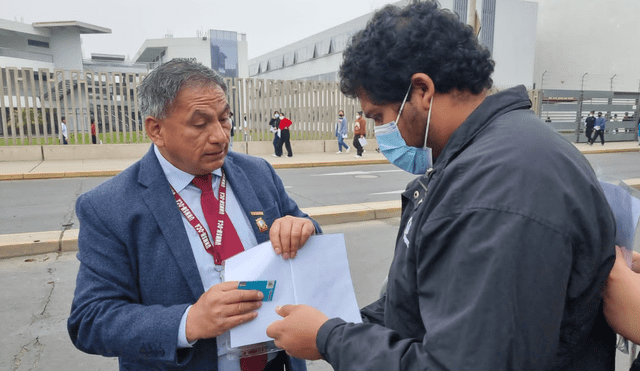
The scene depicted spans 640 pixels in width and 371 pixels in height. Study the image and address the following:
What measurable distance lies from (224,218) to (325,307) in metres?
0.56

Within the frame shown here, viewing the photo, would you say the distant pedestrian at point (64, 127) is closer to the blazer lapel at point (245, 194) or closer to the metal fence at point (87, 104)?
the metal fence at point (87, 104)

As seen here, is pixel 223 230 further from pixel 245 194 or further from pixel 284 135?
pixel 284 135

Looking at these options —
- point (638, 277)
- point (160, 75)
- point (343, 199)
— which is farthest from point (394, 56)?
point (343, 199)

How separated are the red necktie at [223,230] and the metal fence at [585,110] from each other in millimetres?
24350

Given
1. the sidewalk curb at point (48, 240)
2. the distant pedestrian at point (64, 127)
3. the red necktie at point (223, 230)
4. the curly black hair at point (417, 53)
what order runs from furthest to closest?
the distant pedestrian at point (64, 127), the sidewalk curb at point (48, 240), the red necktie at point (223, 230), the curly black hair at point (417, 53)

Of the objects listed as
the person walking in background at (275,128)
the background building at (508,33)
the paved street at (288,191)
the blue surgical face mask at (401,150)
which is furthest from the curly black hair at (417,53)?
the background building at (508,33)

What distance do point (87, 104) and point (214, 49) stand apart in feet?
159

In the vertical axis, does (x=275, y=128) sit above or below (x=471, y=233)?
below

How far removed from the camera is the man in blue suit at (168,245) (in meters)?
1.46

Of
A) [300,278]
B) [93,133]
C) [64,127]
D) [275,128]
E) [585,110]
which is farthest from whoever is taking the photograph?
[585,110]

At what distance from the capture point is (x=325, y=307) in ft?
4.99

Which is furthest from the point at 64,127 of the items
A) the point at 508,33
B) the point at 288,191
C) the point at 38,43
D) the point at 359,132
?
the point at 508,33

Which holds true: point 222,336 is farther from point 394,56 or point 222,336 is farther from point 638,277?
point 638,277

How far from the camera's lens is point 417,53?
1171 mm
